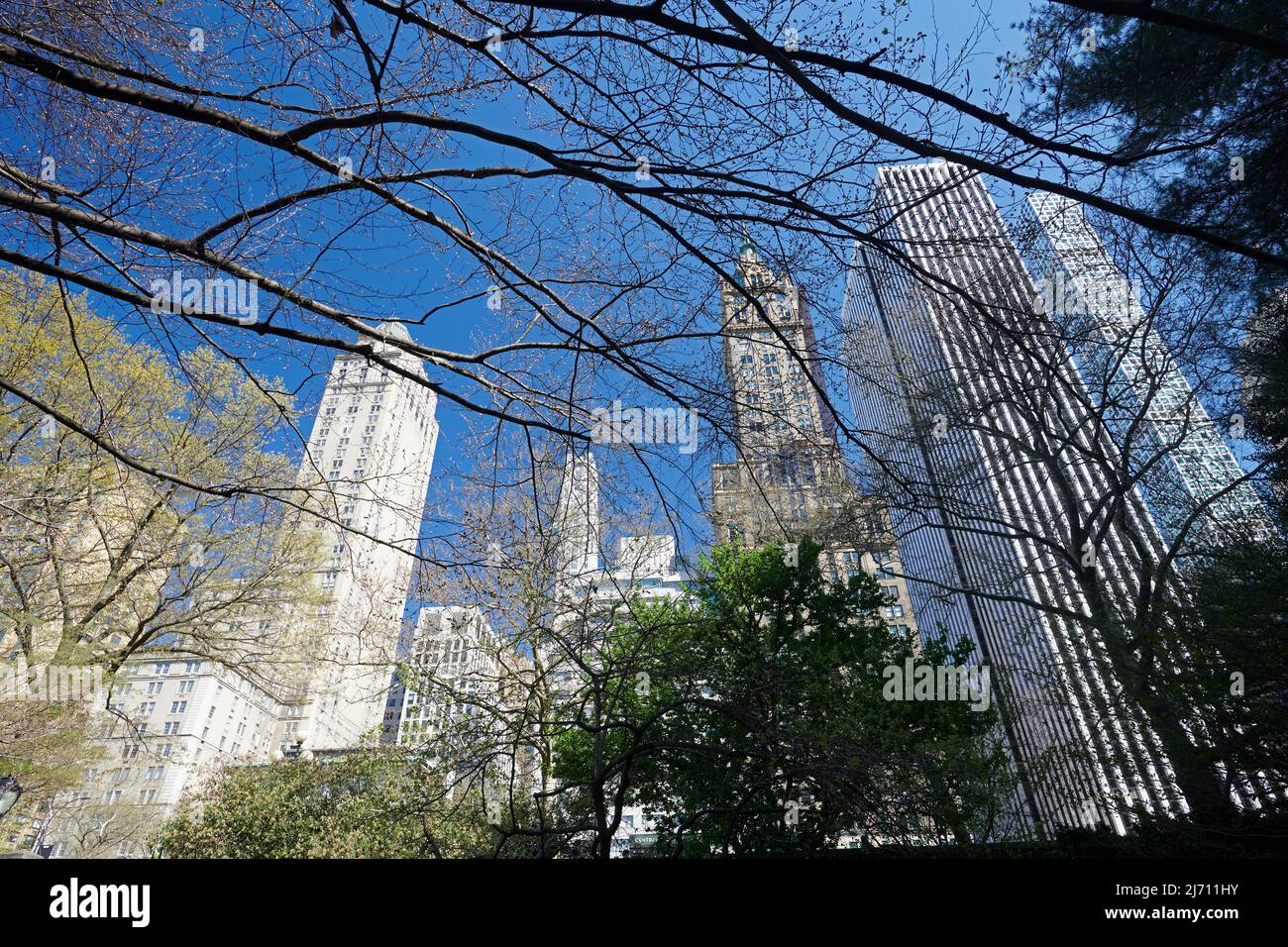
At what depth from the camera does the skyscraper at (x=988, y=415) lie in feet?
9.97

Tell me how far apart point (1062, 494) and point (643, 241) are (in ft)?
31.7

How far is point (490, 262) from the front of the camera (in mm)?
3258

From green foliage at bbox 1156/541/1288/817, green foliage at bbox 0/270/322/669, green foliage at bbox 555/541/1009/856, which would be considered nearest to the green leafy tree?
green foliage at bbox 1156/541/1288/817

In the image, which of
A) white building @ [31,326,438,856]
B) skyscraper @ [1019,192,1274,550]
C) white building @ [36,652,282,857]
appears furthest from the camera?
white building @ [36,652,282,857]

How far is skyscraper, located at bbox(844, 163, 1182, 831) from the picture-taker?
3.04 m

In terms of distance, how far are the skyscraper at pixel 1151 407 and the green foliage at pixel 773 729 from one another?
12.9ft

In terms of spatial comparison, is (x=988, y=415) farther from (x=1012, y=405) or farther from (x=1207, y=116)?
(x=1207, y=116)

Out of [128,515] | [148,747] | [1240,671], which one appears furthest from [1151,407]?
[148,747]

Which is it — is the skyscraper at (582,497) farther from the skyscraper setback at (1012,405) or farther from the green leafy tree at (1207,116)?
the green leafy tree at (1207,116)

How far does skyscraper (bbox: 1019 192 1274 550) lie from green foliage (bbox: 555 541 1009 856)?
3945 millimetres

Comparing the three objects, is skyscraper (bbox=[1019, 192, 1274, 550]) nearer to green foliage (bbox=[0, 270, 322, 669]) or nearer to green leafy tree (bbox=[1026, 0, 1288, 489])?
green leafy tree (bbox=[1026, 0, 1288, 489])

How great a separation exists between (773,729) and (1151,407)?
8.84 meters

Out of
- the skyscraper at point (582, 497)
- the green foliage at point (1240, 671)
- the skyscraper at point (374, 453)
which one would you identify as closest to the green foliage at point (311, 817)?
the skyscraper at point (374, 453)
